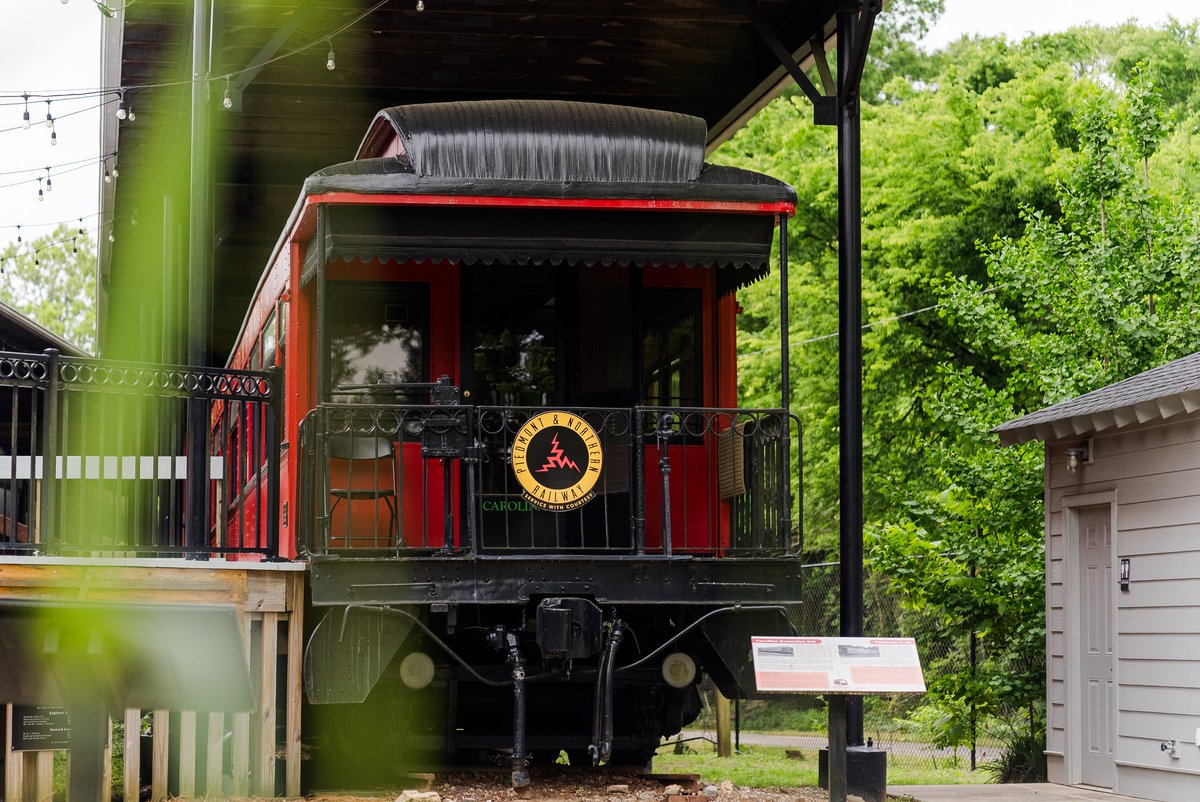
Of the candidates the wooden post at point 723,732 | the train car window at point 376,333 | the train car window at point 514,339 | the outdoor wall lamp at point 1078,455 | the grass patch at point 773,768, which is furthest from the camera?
the wooden post at point 723,732

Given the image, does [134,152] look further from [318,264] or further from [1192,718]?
[1192,718]

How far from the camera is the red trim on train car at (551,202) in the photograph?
348 inches

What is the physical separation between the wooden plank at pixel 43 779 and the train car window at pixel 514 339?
134 inches

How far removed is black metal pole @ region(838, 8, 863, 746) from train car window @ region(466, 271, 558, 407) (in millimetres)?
1945

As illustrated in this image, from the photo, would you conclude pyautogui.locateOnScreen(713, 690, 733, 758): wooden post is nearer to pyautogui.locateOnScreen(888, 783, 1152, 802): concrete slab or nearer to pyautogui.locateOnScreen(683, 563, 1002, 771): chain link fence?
pyautogui.locateOnScreen(683, 563, 1002, 771): chain link fence

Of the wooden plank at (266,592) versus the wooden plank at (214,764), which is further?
the wooden plank at (266,592)

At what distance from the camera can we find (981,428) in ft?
46.0

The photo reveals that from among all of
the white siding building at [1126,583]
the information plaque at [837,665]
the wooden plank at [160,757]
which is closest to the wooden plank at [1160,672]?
the white siding building at [1126,583]

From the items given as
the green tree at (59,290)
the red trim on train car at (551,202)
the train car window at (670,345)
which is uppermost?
the green tree at (59,290)

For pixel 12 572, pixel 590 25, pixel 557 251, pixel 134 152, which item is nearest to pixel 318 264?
pixel 557 251

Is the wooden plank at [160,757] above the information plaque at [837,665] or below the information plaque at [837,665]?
below

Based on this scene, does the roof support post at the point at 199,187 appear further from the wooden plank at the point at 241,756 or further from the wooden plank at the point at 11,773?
the wooden plank at the point at 11,773

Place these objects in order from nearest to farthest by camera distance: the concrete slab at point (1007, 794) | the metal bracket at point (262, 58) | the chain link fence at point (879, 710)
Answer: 1. the concrete slab at point (1007, 794)
2. the metal bracket at point (262, 58)
3. the chain link fence at point (879, 710)

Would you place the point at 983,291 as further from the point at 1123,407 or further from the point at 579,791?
the point at 579,791
